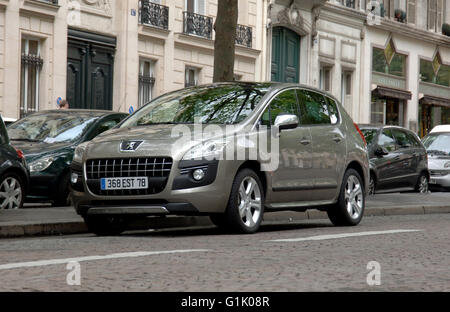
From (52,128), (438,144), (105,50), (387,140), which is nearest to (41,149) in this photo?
(52,128)

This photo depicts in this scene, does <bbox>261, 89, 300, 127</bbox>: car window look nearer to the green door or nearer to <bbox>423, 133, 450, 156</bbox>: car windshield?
<bbox>423, 133, 450, 156</bbox>: car windshield

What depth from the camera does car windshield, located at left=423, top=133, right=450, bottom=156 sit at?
27.5 m

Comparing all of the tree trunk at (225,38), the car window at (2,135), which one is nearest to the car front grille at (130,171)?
the car window at (2,135)

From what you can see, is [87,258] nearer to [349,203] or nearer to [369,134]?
[349,203]

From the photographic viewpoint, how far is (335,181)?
13.3 metres

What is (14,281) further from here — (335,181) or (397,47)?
(397,47)

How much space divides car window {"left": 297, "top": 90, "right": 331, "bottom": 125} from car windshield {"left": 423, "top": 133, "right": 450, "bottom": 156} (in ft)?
46.9

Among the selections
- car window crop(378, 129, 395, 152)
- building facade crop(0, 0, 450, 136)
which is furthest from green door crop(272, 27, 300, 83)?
car window crop(378, 129, 395, 152)

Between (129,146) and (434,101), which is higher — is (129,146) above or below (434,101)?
below

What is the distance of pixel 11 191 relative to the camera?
1458 cm

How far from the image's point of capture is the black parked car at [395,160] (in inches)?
879

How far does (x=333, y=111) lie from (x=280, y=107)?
150 centimetres

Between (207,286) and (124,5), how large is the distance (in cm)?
2352
